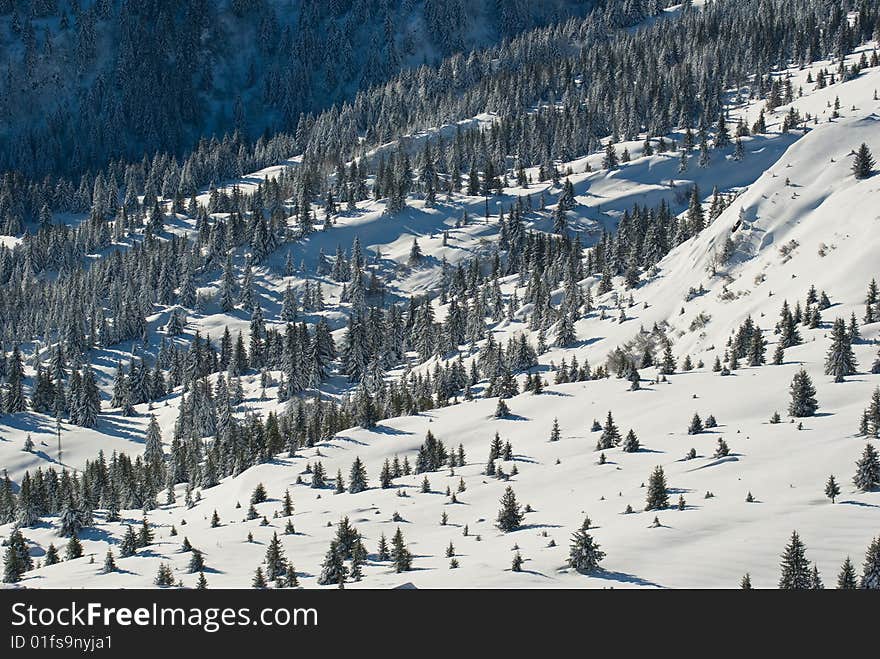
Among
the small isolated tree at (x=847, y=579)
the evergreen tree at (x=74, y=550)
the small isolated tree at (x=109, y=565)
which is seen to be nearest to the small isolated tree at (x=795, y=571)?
the small isolated tree at (x=847, y=579)

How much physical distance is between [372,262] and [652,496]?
152050 mm

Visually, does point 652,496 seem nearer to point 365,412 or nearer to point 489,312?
point 365,412

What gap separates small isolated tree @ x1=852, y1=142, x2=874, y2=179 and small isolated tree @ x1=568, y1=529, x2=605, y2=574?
7944cm

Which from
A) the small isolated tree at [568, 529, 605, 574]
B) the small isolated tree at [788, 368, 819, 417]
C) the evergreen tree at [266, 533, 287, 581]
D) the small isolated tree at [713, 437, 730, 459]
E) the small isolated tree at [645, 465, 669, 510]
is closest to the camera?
the small isolated tree at [568, 529, 605, 574]

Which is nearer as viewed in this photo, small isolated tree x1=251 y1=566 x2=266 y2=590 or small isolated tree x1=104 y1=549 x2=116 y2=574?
small isolated tree x1=251 y1=566 x2=266 y2=590

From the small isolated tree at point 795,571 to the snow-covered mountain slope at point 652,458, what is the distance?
1879 millimetres

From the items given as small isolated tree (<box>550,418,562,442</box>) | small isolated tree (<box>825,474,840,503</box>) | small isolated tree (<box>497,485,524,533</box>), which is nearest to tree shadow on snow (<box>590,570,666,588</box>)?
small isolated tree (<box>497,485,524,533</box>)

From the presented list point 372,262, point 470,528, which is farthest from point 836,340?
point 372,262

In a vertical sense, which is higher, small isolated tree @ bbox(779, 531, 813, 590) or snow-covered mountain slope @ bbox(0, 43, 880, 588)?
snow-covered mountain slope @ bbox(0, 43, 880, 588)

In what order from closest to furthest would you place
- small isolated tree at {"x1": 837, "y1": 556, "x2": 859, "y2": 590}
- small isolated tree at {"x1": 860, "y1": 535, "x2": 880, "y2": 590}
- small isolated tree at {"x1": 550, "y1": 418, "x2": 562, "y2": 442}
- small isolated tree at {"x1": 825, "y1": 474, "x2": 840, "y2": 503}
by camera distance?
small isolated tree at {"x1": 837, "y1": 556, "x2": 859, "y2": 590}
small isolated tree at {"x1": 860, "y1": 535, "x2": 880, "y2": 590}
small isolated tree at {"x1": 825, "y1": 474, "x2": 840, "y2": 503}
small isolated tree at {"x1": 550, "y1": 418, "x2": 562, "y2": 442}

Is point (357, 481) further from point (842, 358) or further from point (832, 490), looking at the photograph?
point (832, 490)

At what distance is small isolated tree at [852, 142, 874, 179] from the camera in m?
102

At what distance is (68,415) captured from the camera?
5595 inches

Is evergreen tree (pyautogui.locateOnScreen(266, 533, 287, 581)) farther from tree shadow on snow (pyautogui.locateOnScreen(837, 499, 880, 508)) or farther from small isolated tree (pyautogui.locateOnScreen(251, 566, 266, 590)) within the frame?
tree shadow on snow (pyautogui.locateOnScreen(837, 499, 880, 508))
